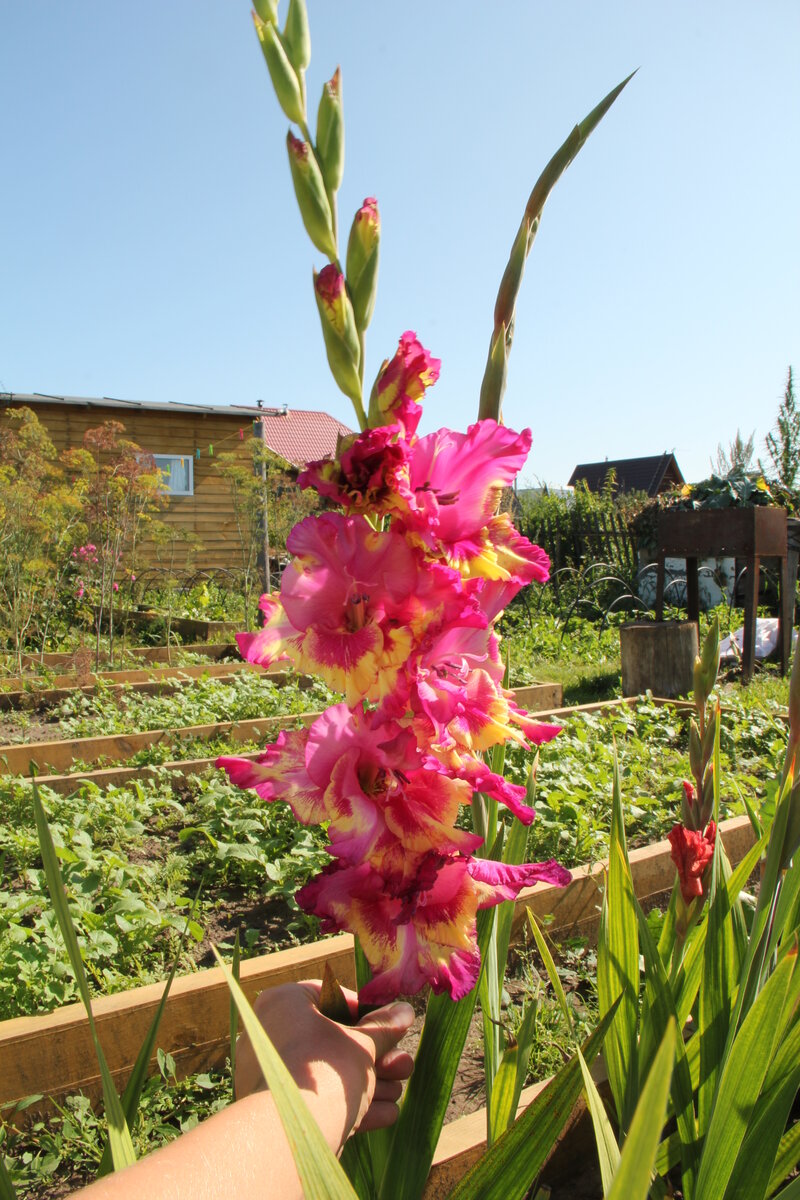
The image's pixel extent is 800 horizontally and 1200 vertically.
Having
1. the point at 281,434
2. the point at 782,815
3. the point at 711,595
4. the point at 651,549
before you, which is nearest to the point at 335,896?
the point at 782,815

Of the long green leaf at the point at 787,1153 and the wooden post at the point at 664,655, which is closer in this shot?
the long green leaf at the point at 787,1153

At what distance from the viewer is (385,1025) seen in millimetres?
890

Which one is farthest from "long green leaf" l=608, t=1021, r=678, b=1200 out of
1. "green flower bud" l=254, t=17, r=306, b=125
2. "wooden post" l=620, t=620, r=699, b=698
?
"wooden post" l=620, t=620, r=699, b=698

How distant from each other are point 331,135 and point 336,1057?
92 centimetres

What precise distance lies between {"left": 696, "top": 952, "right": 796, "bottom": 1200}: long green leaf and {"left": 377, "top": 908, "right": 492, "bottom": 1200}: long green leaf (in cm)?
33

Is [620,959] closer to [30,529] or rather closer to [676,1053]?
[676,1053]

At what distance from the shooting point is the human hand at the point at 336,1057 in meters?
0.80

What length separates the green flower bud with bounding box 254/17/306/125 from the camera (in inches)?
30.7

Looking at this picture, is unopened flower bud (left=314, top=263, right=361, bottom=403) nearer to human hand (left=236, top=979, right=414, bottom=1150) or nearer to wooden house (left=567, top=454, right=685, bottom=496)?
human hand (left=236, top=979, right=414, bottom=1150)

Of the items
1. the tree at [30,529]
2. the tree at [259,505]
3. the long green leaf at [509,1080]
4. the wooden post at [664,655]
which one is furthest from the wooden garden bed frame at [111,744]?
the tree at [259,505]

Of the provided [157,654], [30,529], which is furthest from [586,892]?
[30,529]

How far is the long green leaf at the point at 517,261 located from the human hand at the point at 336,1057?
68cm

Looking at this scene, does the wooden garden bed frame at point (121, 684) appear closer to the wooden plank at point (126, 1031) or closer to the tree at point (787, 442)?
the wooden plank at point (126, 1031)

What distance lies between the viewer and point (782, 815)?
93 centimetres
